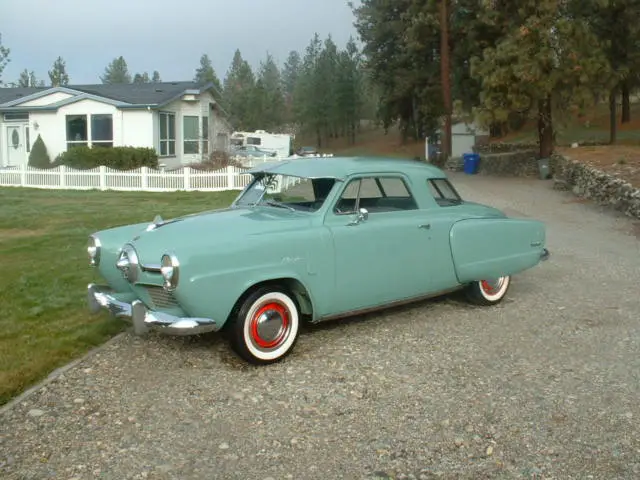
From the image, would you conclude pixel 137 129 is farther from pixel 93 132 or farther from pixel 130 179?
pixel 130 179

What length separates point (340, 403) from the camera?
4.58m

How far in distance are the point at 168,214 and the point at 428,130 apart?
42.1 metres

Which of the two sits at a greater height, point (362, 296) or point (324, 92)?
point (324, 92)

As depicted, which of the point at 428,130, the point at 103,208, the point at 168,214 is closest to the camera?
the point at 168,214

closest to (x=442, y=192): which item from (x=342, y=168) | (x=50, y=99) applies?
(x=342, y=168)

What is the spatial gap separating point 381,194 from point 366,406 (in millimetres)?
2515

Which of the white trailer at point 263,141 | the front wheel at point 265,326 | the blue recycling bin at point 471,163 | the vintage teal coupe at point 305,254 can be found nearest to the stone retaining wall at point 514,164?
the blue recycling bin at point 471,163

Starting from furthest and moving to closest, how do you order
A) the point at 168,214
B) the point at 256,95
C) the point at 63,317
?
the point at 256,95
the point at 168,214
the point at 63,317

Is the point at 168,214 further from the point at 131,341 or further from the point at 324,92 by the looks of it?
the point at 324,92

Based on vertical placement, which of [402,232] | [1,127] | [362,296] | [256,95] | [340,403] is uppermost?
[256,95]

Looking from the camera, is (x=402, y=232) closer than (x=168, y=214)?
Yes

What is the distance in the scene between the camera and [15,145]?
1183 inches

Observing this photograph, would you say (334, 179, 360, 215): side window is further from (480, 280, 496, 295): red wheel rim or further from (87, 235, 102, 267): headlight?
(87, 235, 102, 267): headlight

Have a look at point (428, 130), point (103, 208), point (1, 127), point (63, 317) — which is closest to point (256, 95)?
point (428, 130)
